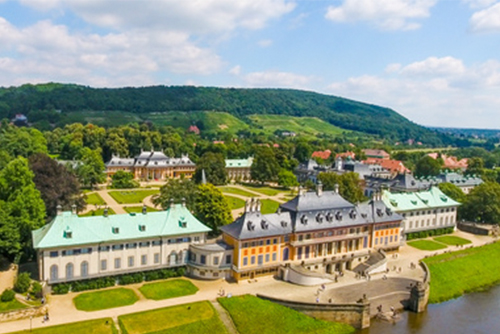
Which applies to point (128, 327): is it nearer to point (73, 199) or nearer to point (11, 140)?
point (73, 199)

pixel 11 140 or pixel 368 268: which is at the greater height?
pixel 11 140

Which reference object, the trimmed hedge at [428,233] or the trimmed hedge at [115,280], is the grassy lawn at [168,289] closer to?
the trimmed hedge at [115,280]

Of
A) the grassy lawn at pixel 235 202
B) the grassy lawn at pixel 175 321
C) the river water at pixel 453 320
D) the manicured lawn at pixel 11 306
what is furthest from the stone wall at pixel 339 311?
the grassy lawn at pixel 235 202

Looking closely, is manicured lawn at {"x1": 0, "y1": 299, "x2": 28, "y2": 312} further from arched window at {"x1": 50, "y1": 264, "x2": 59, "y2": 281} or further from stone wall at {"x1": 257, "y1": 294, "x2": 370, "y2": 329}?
stone wall at {"x1": 257, "y1": 294, "x2": 370, "y2": 329}

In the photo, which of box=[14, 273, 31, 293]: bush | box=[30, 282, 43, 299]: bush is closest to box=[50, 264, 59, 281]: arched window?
box=[30, 282, 43, 299]: bush

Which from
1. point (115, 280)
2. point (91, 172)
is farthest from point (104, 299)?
point (91, 172)

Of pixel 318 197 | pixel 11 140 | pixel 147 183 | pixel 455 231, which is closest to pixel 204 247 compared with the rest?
pixel 318 197
